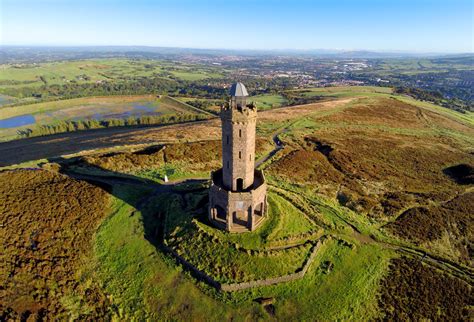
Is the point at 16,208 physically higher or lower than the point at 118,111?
higher

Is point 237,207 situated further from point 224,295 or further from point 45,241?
point 45,241

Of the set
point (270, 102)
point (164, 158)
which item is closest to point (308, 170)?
point (164, 158)

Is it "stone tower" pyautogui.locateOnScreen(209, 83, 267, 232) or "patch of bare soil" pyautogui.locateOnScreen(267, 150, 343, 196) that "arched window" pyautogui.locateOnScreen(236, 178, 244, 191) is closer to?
"stone tower" pyautogui.locateOnScreen(209, 83, 267, 232)

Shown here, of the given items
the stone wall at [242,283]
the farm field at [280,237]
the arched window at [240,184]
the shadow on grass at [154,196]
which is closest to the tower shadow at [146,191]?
the shadow on grass at [154,196]

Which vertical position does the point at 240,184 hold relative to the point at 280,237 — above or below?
above

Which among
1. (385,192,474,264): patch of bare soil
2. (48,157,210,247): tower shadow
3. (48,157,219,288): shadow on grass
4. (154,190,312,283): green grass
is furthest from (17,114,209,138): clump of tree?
Result: (385,192,474,264): patch of bare soil

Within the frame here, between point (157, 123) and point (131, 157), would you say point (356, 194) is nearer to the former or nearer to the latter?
point (131, 157)

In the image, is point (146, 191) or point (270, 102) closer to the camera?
point (146, 191)

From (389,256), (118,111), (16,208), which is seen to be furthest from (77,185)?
(118,111)
